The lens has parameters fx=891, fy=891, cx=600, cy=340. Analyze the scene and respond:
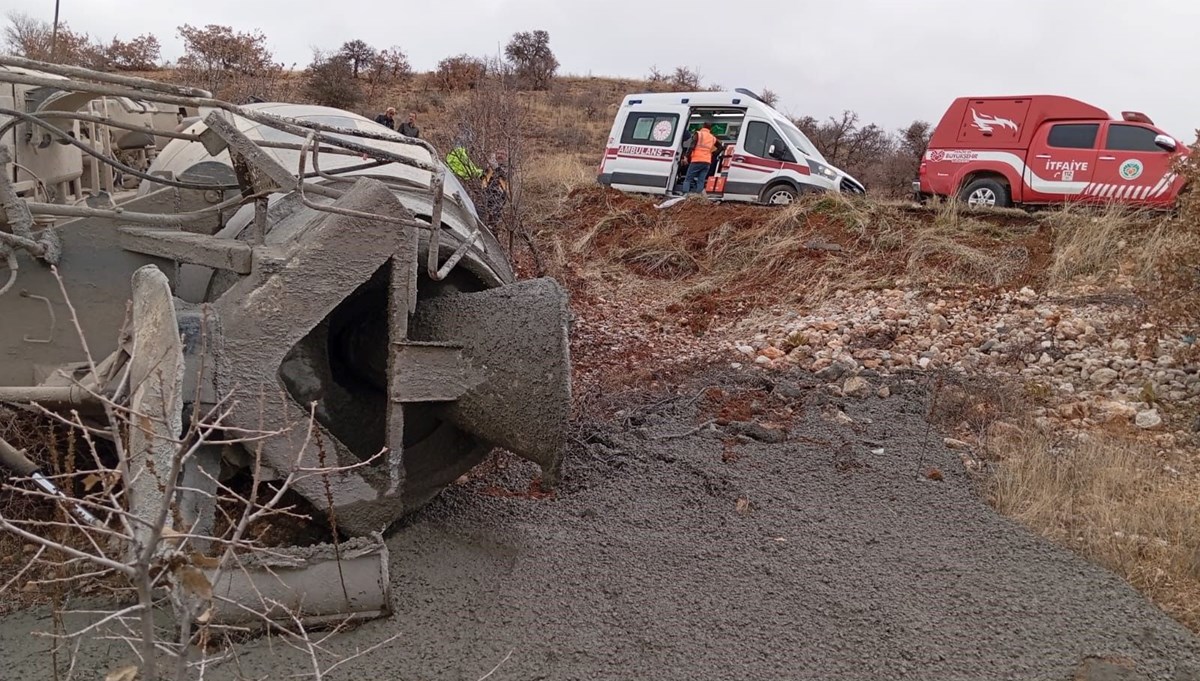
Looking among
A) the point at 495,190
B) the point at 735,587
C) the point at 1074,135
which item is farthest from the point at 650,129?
the point at 735,587

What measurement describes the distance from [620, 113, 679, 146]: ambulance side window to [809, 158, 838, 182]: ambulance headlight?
2297 mm

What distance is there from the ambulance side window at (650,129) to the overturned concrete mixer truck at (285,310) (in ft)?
35.0

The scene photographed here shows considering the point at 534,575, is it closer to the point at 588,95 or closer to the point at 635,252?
the point at 635,252

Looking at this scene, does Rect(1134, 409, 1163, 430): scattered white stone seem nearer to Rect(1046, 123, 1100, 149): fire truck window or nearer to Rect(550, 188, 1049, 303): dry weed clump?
Rect(550, 188, 1049, 303): dry weed clump

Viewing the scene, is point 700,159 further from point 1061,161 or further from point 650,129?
point 1061,161

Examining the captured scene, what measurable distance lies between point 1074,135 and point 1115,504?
9301mm

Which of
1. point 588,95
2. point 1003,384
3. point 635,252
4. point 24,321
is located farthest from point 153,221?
point 588,95

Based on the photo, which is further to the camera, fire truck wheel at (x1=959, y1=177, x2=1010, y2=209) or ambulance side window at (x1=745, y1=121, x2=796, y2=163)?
ambulance side window at (x1=745, y1=121, x2=796, y2=163)

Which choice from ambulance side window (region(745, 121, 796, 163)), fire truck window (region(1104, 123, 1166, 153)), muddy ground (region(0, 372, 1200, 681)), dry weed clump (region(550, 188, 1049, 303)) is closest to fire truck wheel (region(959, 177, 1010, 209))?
fire truck window (region(1104, 123, 1166, 153))

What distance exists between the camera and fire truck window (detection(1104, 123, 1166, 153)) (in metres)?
11.2

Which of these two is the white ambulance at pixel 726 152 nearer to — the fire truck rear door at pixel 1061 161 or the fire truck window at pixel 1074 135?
the fire truck rear door at pixel 1061 161

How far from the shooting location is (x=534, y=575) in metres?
3.23

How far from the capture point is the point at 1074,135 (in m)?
11.6

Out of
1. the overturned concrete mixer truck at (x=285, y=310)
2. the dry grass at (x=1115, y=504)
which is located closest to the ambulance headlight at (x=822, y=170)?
the dry grass at (x=1115, y=504)
